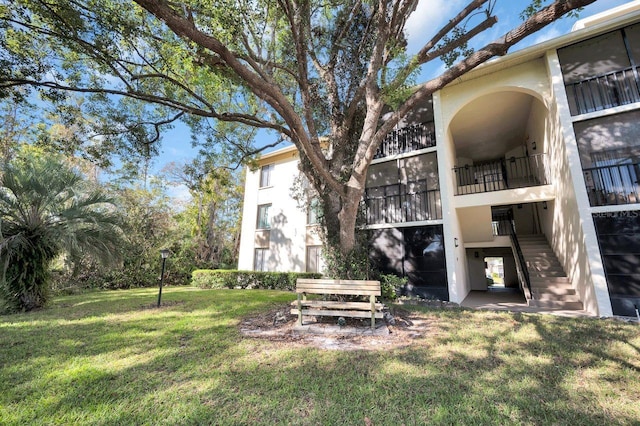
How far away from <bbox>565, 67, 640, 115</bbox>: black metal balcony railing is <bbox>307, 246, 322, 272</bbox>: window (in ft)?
38.6

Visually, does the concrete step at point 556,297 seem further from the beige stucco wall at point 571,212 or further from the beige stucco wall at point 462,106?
the beige stucco wall at point 462,106

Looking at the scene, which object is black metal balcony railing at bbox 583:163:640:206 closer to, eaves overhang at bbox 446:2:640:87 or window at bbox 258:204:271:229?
eaves overhang at bbox 446:2:640:87

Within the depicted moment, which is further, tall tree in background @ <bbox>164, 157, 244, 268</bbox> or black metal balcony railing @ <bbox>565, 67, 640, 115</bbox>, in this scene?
tall tree in background @ <bbox>164, 157, 244, 268</bbox>

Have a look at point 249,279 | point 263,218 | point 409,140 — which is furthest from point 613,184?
point 263,218

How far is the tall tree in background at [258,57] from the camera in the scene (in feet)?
19.5

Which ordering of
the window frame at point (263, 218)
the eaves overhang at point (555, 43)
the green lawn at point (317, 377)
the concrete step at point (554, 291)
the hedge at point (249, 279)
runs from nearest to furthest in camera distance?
1. the green lawn at point (317, 377)
2. the eaves overhang at point (555, 43)
3. the concrete step at point (554, 291)
4. the hedge at point (249, 279)
5. the window frame at point (263, 218)

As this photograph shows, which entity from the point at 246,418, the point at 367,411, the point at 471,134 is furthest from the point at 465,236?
the point at 246,418

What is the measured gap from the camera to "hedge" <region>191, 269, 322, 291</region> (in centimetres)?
1352

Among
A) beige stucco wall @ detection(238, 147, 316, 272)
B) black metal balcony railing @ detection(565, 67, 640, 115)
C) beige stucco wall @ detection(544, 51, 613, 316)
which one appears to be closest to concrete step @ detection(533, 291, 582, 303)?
beige stucco wall @ detection(544, 51, 613, 316)

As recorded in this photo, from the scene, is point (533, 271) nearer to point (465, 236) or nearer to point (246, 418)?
point (465, 236)

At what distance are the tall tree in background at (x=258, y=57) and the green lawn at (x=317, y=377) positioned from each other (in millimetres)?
3486

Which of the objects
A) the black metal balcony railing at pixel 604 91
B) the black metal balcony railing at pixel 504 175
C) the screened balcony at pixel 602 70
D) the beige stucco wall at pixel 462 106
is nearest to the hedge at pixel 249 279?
the beige stucco wall at pixel 462 106

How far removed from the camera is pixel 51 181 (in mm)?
8156

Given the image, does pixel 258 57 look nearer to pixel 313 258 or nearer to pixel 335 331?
pixel 335 331
